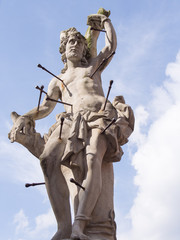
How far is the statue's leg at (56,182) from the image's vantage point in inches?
278

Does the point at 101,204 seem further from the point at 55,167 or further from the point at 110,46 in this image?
the point at 110,46

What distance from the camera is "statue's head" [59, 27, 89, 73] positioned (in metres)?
8.85

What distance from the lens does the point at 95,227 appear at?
6.87 m

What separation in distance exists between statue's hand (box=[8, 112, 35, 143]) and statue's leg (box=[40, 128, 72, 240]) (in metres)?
0.64

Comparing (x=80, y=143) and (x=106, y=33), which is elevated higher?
(x=106, y=33)

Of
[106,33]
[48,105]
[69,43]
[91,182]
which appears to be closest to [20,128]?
[48,105]

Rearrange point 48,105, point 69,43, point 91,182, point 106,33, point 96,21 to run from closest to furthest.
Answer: point 91,182 → point 48,105 → point 69,43 → point 106,33 → point 96,21

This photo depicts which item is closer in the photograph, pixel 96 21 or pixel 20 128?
pixel 20 128

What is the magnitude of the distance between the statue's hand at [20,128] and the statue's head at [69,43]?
5.07 feet

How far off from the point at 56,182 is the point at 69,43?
299 cm

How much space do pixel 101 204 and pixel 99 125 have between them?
130 centimetres

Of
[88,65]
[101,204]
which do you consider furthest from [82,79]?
[101,204]

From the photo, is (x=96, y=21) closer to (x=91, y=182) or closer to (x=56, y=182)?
(x=56, y=182)

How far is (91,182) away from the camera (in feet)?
22.4
